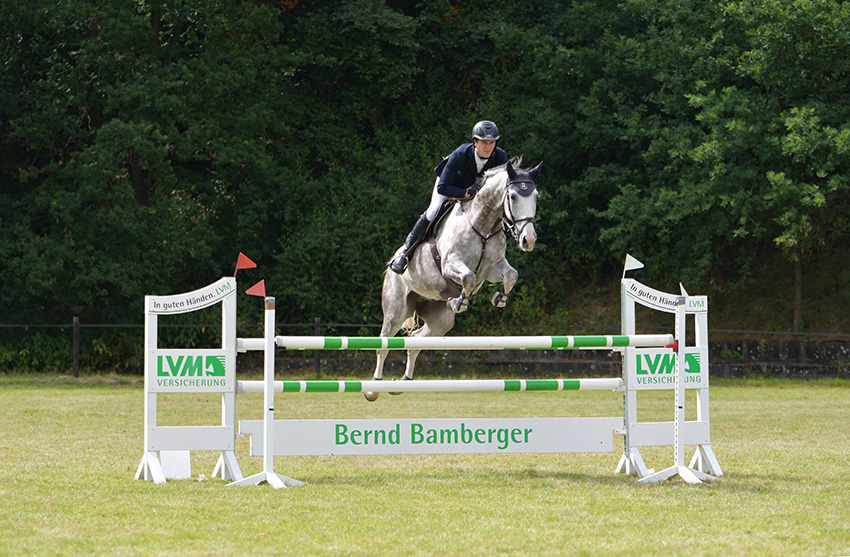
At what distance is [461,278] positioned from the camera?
671cm

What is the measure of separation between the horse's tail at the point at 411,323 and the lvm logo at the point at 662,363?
188 centimetres

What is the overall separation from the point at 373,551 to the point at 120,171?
52.1ft

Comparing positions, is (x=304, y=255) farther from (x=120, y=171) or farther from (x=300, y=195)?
(x=120, y=171)

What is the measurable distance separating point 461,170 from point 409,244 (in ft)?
2.35

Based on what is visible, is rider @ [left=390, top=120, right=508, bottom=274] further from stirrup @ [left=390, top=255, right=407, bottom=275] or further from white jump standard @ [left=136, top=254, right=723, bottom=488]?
white jump standard @ [left=136, top=254, right=723, bottom=488]

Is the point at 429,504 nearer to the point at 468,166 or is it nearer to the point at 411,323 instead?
the point at 411,323

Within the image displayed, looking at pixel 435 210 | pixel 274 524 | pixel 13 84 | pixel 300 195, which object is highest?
pixel 13 84

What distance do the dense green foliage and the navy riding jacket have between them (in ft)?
38.4

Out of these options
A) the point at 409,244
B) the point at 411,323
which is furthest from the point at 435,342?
the point at 411,323

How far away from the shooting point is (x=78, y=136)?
19.2m

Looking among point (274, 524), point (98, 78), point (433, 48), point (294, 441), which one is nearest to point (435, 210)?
point (294, 441)

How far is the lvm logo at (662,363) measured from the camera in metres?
7.04

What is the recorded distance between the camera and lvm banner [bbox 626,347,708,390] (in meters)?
7.02

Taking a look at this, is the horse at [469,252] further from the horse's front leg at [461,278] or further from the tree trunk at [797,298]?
the tree trunk at [797,298]
